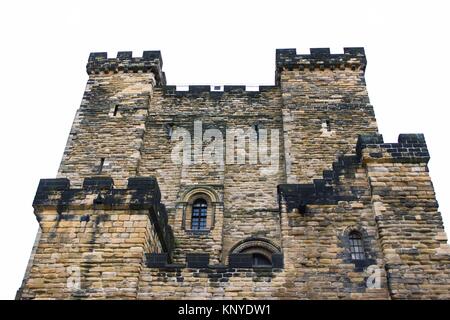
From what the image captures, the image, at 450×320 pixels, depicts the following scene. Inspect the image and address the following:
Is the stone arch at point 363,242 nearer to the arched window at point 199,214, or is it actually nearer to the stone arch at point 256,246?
the stone arch at point 256,246

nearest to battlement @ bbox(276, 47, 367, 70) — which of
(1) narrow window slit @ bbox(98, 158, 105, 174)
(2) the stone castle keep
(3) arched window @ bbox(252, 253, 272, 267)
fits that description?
(2) the stone castle keep

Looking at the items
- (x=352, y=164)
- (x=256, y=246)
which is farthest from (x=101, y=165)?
(x=352, y=164)

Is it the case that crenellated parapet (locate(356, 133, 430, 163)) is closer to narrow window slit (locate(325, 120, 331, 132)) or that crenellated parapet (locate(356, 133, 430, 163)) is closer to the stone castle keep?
the stone castle keep

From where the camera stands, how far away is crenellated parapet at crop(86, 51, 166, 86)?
19.3 m

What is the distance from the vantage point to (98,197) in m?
10.3

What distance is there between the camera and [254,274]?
954cm

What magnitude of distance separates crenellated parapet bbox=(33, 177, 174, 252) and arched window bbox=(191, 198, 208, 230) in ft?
15.9

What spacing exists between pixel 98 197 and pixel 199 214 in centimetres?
579

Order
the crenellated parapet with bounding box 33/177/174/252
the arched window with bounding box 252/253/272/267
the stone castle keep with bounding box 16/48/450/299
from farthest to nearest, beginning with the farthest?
the arched window with bounding box 252/253/272/267
the crenellated parapet with bounding box 33/177/174/252
the stone castle keep with bounding box 16/48/450/299

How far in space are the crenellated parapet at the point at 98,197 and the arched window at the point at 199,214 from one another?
190 inches

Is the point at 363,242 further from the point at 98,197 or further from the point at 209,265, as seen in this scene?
the point at 98,197

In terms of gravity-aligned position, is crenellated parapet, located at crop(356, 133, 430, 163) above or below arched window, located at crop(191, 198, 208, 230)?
below
